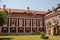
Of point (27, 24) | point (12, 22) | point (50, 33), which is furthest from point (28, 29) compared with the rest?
point (50, 33)

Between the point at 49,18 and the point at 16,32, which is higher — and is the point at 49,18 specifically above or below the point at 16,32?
above

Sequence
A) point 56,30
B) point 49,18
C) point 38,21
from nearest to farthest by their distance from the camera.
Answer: point 56,30 < point 49,18 < point 38,21

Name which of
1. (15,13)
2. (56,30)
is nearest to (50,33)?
(56,30)

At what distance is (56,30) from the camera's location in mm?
44625

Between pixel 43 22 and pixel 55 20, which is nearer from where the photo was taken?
pixel 55 20

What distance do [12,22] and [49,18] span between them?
1127 centimetres

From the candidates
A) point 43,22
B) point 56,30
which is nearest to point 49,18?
point 43,22

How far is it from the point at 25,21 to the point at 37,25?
406 cm

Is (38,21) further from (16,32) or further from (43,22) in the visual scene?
(16,32)

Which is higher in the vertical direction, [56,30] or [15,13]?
[15,13]

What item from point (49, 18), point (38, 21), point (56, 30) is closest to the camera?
point (56, 30)

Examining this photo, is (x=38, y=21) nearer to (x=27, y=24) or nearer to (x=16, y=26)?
(x=27, y=24)

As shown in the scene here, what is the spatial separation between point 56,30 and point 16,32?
1365cm

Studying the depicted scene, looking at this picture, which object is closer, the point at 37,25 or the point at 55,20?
the point at 55,20
